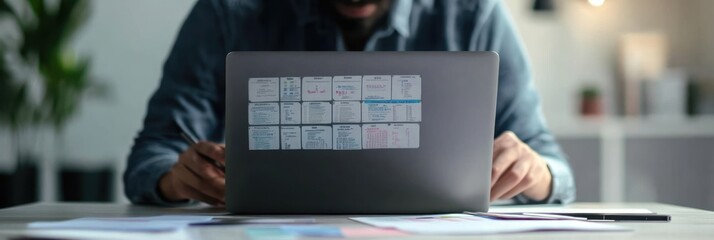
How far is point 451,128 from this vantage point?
1423 millimetres

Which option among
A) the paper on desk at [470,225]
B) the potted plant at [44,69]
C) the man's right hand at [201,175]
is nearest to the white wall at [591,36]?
the potted plant at [44,69]

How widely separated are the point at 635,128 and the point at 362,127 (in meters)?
2.85

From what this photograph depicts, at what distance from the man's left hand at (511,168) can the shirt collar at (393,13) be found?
0.62 metres

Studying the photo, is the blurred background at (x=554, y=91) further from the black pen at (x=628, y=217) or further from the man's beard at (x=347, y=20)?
the black pen at (x=628, y=217)

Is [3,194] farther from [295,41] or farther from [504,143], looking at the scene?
[504,143]

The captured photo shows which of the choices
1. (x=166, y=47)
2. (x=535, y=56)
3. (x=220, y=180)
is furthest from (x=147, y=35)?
(x=220, y=180)

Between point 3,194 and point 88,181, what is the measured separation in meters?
0.33

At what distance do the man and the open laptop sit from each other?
2.39 feet

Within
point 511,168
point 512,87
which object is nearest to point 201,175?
point 511,168

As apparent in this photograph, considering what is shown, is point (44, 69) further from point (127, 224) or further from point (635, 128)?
point (127, 224)

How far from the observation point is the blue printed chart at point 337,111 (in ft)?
4.60

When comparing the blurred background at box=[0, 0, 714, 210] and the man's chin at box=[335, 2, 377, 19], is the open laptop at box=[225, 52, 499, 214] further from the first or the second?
the blurred background at box=[0, 0, 714, 210]

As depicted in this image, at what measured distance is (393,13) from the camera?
227 cm

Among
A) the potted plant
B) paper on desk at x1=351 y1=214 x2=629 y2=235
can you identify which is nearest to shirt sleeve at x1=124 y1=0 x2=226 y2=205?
paper on desk at x1=351 y1=214 x2=629 y2=235
